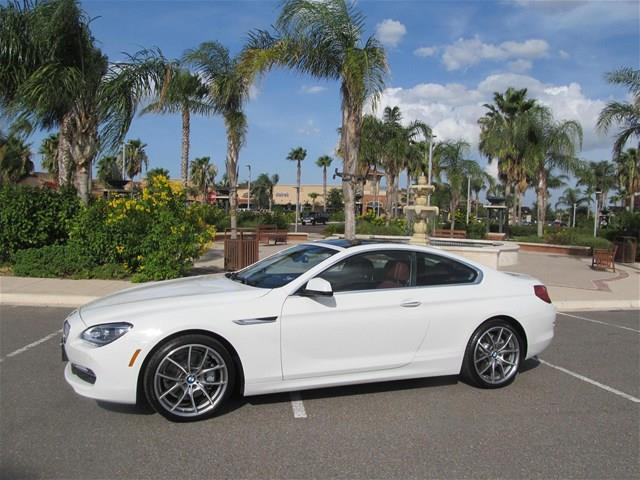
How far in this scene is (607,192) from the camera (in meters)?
81.4

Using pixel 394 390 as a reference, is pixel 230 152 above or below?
above

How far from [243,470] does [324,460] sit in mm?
562

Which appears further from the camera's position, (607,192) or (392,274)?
(607,192)

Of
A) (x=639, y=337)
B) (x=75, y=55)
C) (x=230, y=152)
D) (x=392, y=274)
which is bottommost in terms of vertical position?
(x=639, y=337)

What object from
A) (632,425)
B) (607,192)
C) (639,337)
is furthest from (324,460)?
(607,192)

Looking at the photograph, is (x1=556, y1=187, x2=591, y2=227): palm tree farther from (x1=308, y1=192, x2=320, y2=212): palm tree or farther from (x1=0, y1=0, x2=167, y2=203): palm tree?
(x1=0, y1=0, x2=167, y2=203): palm tree

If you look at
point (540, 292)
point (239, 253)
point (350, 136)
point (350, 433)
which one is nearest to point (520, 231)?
point (350, 136)

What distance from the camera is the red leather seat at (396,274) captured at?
5.23 metres

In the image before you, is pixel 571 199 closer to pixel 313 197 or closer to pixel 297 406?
pixel 313 197

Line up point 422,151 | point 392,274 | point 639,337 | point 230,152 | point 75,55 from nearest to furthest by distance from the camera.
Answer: point 392,274 < point 639,337 < point 75,55 < point 230,152 < point 422,151

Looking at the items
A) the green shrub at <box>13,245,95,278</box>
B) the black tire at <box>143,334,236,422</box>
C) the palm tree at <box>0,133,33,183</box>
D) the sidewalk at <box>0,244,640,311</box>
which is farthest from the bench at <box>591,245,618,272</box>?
the palm tree at <box>0,133,33,183</box>

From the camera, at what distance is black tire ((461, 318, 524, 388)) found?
5344 millimetres

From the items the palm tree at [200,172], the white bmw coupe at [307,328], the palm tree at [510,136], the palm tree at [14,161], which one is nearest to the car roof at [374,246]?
the white bmw coupe at [307,328]

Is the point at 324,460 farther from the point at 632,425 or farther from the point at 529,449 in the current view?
the point at 632,425
